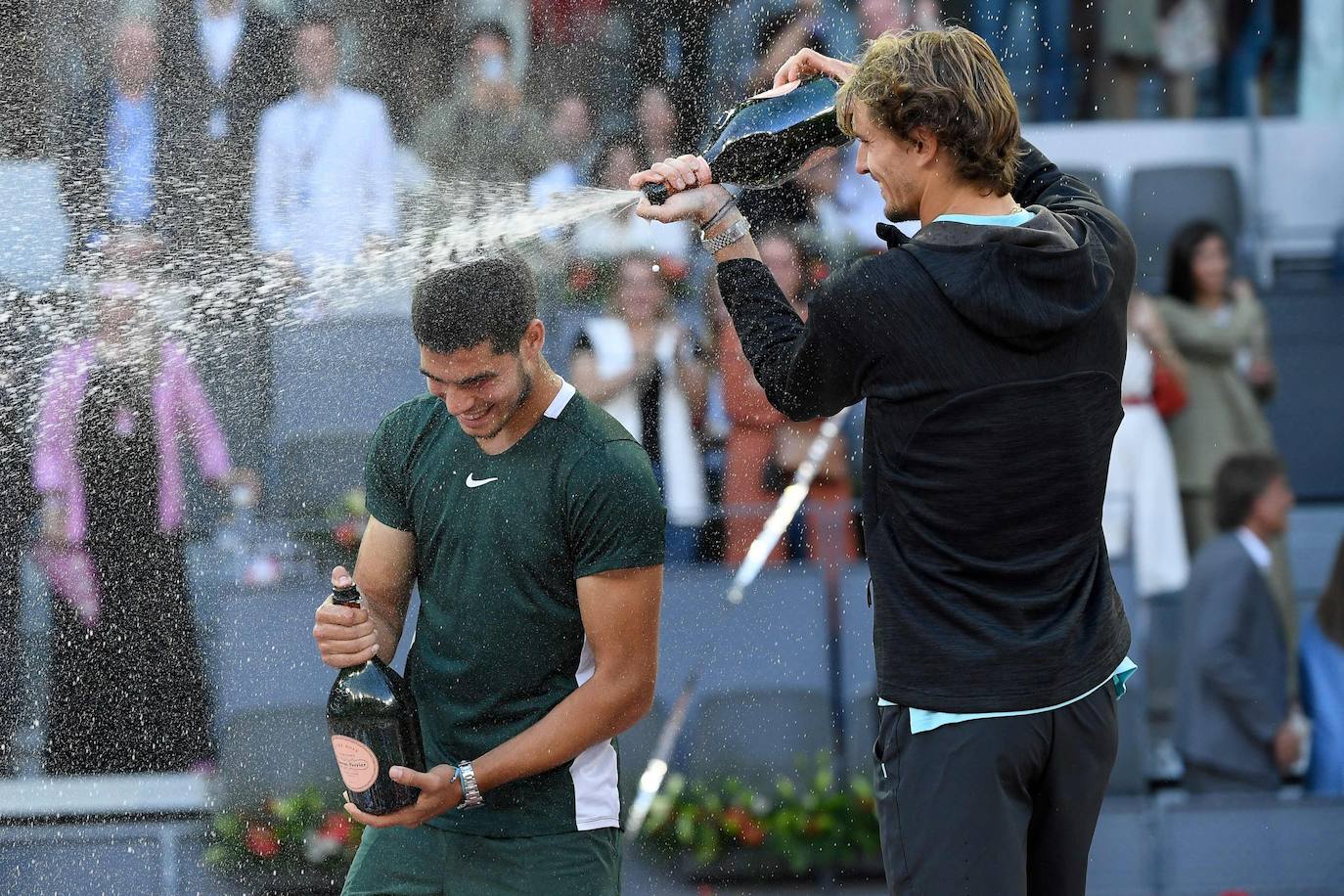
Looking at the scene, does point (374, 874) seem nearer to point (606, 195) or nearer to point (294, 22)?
point (606, 195)

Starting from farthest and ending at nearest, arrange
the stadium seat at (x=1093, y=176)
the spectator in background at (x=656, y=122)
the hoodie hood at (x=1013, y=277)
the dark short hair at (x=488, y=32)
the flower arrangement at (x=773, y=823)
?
the stadium seat at (x=1093, y=176), the dark short hair at (x=488, y=32), the spectator in background at (x=656, y=122), the flower arrangement at (x=773, y=823), the hoodie hood at (x=1013, y=277)

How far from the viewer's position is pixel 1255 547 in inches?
191

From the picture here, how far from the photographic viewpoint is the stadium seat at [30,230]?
4238mm

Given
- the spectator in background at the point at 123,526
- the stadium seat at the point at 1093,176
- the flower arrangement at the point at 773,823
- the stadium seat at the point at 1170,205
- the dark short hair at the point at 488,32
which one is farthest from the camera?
the stadium seat at the point at 1170,205

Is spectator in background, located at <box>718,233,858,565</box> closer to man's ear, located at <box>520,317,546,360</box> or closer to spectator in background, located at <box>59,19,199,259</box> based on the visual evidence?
spectator in background, located at <box>59,19,199,259</box>

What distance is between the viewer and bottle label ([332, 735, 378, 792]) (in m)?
2.51

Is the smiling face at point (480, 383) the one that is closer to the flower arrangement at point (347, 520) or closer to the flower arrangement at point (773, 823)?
the flower arrangement at point (347, 520)

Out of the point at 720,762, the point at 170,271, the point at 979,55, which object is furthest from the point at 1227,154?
the point at 979,55

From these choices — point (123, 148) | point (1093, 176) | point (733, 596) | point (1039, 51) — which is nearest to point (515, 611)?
point (733, 596)

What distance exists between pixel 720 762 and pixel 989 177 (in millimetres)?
2595

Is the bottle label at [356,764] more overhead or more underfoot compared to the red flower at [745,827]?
more overhead

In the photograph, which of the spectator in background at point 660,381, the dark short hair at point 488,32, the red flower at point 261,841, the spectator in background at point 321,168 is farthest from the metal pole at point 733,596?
the dark short hair at point 488,32

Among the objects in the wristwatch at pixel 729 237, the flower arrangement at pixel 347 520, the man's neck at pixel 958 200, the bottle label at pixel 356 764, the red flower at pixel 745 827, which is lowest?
the red flower at pixel 745 827

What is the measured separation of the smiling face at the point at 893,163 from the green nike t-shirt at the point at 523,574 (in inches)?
24.8
